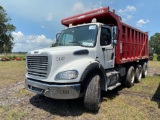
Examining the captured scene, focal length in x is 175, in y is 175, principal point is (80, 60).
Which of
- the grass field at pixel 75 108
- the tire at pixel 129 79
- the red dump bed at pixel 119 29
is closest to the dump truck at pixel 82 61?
the red dump bed at pixel 119 29

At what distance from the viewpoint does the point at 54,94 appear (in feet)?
14.4

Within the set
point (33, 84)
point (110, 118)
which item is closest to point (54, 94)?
point (33, 84)

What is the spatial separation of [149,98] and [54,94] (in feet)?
12.2

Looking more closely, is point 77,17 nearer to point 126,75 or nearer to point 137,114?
point 126,75

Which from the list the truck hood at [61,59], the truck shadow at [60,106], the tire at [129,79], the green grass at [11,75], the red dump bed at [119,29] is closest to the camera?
the truck hood at [61,59]

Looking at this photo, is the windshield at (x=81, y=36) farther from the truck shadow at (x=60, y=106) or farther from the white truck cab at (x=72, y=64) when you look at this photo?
the truck shadow at (x=60, y=106)

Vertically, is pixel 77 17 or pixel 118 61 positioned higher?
pixel 77 17

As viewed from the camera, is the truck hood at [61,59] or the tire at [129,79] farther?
the tire at [129,79]

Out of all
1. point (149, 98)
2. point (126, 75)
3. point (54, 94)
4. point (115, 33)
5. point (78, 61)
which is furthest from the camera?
point (126, 75)

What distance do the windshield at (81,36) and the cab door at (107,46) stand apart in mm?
346

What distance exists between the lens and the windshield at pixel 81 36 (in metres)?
5.41

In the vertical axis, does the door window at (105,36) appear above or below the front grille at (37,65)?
above

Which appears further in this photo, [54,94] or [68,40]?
[68,40]

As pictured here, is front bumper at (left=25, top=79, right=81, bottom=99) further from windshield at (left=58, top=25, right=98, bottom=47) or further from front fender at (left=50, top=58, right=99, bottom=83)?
windshield at (left=58, top=25, right=98, bottom=47)
